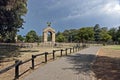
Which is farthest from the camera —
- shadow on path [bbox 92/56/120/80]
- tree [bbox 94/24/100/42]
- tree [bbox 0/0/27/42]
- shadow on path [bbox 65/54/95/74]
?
tree [bbox 94/24/100/42]

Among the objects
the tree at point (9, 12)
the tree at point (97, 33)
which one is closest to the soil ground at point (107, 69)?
the tree at point (9, 12)

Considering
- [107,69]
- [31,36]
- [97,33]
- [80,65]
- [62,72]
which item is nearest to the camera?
[62,72]

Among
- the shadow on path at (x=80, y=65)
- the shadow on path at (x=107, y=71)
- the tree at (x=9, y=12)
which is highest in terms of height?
the tree at (x=9, y=12)

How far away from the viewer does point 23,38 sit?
161500 mm

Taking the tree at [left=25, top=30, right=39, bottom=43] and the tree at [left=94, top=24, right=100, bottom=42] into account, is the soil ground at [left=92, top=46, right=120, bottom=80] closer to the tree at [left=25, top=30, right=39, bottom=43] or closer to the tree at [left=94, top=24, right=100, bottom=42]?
the tree at [left=25, top=30, right=39, bottom=43]

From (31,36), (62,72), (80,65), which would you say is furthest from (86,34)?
(62,72)

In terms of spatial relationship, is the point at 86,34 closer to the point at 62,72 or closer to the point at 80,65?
the point at 80,65

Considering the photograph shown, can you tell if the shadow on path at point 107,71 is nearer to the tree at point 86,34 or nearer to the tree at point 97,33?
the tree at point 86,34

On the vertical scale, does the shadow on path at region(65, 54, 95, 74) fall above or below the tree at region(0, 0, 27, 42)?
below

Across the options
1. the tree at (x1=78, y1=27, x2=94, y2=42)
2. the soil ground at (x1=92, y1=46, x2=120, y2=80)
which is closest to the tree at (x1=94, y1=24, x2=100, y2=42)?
the tree at (x1=78, y1=27, x2=94, y2=42)

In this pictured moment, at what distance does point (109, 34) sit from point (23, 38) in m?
52.0

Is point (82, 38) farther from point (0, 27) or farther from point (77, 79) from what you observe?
point (77, 79)

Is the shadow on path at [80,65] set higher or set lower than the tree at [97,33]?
lower

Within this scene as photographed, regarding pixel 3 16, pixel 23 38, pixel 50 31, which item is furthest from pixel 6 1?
pixel 23 38
